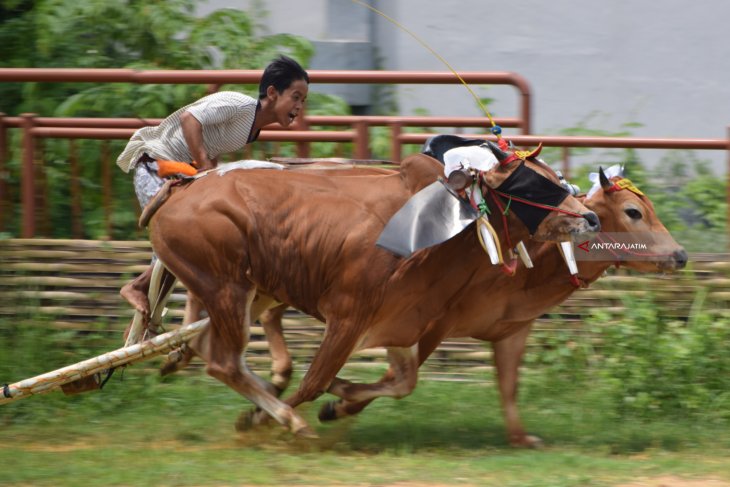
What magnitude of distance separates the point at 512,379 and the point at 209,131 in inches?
92.6

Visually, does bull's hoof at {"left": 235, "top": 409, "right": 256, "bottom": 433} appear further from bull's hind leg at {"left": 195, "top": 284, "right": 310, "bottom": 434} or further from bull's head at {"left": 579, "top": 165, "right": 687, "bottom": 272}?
bull's head at {"left": 579, "top": 165, "right": 687, "bottom": 272}

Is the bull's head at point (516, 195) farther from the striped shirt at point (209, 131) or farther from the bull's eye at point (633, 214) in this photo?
the striped shirt at point (209, 131)

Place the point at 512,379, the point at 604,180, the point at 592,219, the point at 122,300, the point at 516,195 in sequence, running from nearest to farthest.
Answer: the point at 592,219, the point at 516,195, the point at 604,180, the point at 512,379, the point at 122,300

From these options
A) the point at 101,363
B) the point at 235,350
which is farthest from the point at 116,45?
the point at 235,350

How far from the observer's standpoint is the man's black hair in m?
6.93

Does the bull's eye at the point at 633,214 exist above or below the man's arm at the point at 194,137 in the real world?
below

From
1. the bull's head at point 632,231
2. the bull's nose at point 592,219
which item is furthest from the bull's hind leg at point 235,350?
the bull's head at point 632,231

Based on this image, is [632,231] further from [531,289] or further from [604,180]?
[531,289]

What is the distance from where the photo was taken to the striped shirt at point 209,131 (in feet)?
22.8

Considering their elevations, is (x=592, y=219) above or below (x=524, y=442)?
above

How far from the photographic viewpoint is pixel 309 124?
29.1 ft

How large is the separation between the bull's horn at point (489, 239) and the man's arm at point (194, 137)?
1.70 m

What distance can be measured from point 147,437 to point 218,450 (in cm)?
62

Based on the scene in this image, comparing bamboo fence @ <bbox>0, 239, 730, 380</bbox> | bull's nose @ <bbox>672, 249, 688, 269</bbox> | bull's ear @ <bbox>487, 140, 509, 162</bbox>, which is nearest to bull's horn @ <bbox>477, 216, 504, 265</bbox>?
bull's ear @ <bbox>487, 140, 509, 162</bbox>
